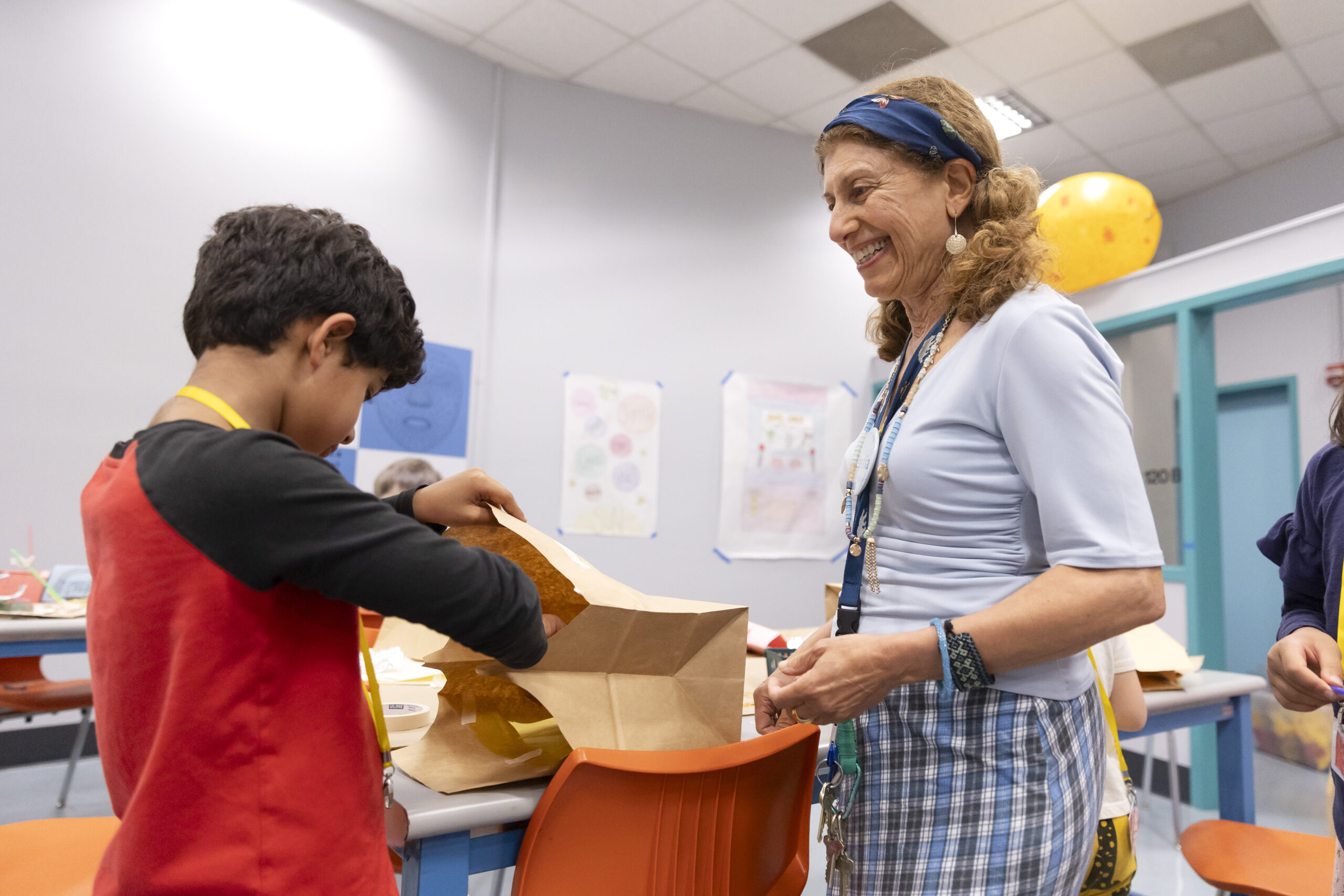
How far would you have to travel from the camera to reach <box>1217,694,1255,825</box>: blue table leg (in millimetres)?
1743

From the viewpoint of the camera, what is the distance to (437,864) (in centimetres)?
80

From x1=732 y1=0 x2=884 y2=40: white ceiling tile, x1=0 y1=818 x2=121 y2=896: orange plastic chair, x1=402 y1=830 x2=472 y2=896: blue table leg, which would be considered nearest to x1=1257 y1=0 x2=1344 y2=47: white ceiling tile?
x1=732 y1=0 x2=884 y2=40: white ceiling tile

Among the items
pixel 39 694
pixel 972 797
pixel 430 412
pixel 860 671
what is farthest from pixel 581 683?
pixel 430 412

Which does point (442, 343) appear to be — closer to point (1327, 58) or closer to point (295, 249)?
point (295, 249)

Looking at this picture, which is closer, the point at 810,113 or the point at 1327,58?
the point at 1327,58

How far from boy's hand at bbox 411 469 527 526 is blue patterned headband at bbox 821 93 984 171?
0.52 meters

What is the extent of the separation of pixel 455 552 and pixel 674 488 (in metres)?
3.38

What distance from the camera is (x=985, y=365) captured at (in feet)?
2.45

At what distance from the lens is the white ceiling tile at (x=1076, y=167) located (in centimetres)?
480

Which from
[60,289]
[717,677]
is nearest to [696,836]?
[717,677]

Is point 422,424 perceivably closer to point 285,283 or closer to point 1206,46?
point 285,283

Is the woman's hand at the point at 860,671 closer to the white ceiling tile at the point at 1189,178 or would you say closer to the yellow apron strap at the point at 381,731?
the yellow apron strap at the point at 381,731

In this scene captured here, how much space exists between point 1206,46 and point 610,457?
3250 mm

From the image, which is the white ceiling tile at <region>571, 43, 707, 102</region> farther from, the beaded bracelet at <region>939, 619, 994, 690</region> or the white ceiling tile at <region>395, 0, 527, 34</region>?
the beaded bracelet at <region>939, 619, 994, 690</region>
